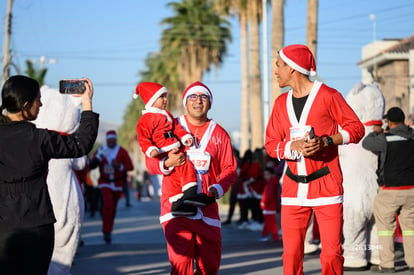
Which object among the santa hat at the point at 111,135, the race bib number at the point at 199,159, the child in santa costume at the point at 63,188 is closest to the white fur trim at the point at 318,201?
the race bib number at the point at 199,159

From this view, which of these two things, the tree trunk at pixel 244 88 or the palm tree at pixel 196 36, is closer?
the tree trunk at pixel 244 88

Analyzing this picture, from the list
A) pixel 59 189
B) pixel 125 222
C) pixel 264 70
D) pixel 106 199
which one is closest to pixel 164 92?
pixel 59 189

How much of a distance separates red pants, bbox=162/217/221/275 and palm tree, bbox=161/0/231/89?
40584 millimetres

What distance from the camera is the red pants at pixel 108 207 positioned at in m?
14.3

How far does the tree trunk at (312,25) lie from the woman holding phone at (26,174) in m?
15.8

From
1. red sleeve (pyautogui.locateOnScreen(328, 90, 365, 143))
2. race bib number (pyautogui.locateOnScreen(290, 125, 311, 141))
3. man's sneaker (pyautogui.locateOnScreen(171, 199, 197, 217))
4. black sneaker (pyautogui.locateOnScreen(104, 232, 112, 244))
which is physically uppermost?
red sleeve (pyautogui.locateOnScreen(328, 90, 365, 143))

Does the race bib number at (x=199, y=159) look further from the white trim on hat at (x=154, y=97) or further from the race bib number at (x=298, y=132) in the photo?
the race bib number at (x=298, y=132)


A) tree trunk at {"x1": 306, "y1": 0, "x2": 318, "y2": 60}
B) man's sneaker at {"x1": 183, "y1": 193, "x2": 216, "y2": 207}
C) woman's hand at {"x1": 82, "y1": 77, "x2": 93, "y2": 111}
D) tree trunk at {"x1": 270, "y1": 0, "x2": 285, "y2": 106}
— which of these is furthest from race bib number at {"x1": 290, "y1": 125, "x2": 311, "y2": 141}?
tree trunk at {"x1": 270, "y1": 0, "x2": 285, "y2": 106}

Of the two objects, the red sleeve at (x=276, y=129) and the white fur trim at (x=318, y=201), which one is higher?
the red sleeve at (x=276, y=129)

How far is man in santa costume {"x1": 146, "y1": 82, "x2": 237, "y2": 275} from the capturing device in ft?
20.7

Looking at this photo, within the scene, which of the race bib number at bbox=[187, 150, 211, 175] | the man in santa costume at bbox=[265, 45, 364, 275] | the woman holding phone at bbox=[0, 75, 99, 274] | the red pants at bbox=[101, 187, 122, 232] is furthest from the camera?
the red pants at bbox=[101, 187, 122, 232]

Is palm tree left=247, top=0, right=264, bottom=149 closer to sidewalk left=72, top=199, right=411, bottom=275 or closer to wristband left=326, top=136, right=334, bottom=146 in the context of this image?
sidewalk left=72, top=199, right=411, bottom=275

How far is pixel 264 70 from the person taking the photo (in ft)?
114

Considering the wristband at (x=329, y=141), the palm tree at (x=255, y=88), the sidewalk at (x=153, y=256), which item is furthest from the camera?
the palm tree at (x=255, y=88)
